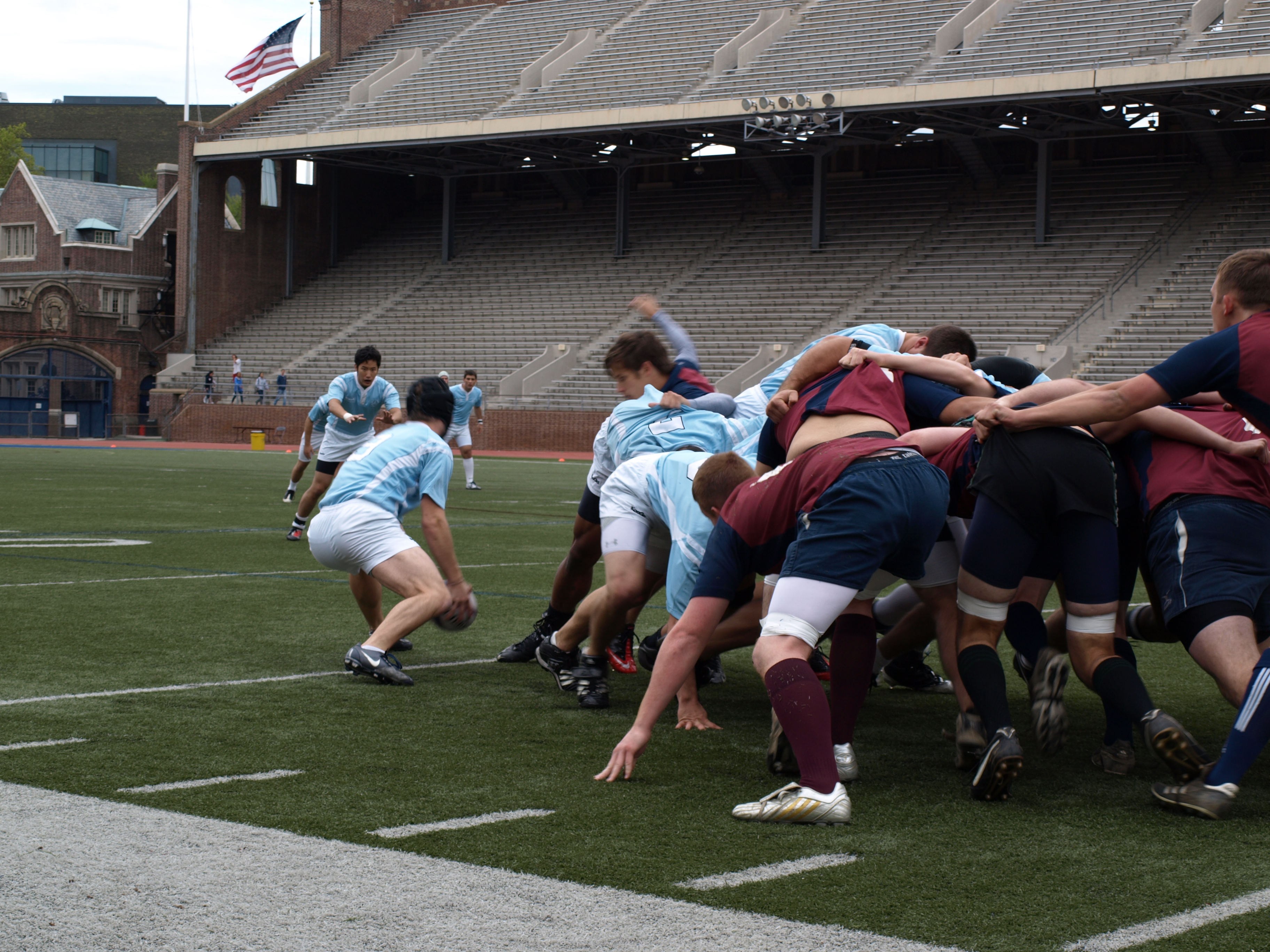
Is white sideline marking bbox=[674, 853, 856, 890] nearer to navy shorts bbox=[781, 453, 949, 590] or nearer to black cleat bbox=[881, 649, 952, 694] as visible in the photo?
navy shorts bbox=[781, 453, 949, 590]

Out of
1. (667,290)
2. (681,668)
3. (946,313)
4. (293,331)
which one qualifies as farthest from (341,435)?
(293,331)

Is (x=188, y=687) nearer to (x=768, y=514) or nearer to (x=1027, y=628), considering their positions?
(x=768, y=514)

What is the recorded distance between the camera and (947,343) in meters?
6.01

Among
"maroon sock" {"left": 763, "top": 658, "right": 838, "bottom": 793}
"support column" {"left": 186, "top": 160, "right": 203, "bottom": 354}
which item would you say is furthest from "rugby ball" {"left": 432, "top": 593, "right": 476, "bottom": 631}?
"support column" {"left": 186, "top": 160, "right": 203, "bottom": 354}

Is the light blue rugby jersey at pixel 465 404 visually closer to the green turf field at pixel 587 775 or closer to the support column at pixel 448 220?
the green turf field at pixel 587 775

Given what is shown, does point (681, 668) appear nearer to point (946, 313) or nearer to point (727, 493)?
point (727, 493)

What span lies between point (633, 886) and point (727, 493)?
195 centimetres

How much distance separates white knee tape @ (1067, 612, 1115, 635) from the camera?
496cm

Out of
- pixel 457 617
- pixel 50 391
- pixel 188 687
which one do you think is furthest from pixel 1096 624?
pixel 50 391

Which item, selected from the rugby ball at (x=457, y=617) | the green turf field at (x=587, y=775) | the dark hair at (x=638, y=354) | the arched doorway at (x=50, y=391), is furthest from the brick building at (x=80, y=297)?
the dark hair at (x=638, y=354)

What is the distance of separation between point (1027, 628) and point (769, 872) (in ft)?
6.24

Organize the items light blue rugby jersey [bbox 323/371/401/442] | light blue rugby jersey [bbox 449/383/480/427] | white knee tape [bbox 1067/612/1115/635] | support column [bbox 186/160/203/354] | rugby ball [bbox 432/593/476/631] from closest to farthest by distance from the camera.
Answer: white knee tape [bbox 1067/612/1115/635] < rugby ball [bbox 432/593/476/631] < light blue rugby jersey [bbox 323/371/401/442] < light blue rugby jersey [bbox 449/383/480/427] < support column [bbox 186/160/203/354]

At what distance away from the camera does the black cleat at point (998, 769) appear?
15.0 ft

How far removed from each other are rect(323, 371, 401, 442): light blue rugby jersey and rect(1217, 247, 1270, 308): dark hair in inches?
389
